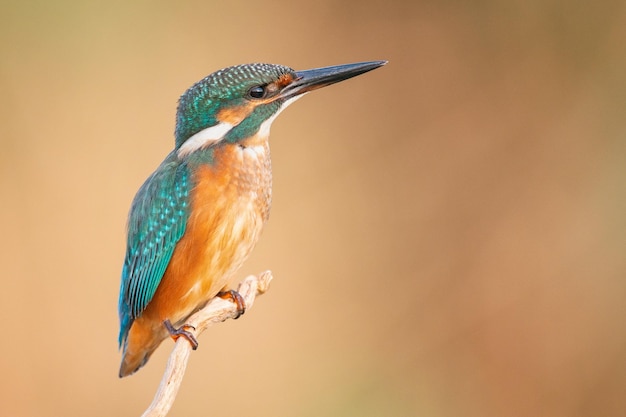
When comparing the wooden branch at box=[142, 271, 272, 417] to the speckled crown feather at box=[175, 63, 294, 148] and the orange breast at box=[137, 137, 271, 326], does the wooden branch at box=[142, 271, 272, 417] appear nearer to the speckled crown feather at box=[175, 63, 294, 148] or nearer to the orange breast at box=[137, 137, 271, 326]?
the orange breast at box=[137, 137, 271, 326]

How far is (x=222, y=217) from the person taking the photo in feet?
6.84

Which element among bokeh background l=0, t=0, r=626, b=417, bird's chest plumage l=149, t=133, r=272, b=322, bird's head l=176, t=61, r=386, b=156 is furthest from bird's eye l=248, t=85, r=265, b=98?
bokeh background l=0, t=0, r=626, b=417

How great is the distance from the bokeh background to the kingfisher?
2.87ft

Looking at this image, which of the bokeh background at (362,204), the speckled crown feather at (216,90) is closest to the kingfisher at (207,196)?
the speckled crown feather at (216,90)

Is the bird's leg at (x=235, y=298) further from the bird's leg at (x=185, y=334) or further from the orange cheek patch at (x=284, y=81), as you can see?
the orange cheek patch at (x=284, y=81)

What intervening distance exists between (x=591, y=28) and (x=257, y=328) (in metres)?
1.70

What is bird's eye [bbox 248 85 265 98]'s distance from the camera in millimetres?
2010

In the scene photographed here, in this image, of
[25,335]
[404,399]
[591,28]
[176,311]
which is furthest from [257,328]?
[591,28]

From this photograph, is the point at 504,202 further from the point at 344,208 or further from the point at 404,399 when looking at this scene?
the point at 404,399

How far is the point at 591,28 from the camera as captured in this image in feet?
10.8

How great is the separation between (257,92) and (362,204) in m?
1.54

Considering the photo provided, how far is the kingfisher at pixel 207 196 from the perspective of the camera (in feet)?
6.58

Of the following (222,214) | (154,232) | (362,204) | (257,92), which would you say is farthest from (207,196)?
(362,204)

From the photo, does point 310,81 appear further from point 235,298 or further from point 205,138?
point 235,298
